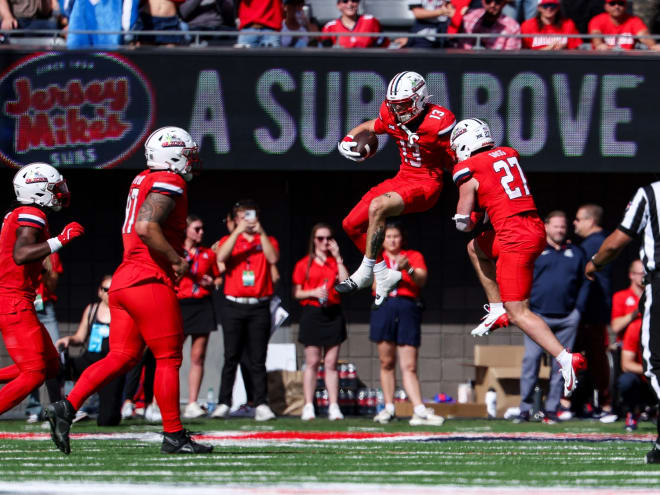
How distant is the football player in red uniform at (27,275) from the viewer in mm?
8641

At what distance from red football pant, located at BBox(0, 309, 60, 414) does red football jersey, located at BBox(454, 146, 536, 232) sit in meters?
3.14

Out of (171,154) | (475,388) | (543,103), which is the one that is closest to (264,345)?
(475,388)

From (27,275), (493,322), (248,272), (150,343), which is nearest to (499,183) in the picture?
(493,322)

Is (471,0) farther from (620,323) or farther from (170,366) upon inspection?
(170,366)

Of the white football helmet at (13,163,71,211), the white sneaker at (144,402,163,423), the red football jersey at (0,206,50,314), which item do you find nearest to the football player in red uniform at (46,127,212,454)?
the red football jersey at (0,206,50,314)

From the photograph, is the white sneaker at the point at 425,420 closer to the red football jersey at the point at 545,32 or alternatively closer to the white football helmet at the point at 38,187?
the white football helmet at the point at 38,187

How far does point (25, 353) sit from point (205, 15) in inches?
257

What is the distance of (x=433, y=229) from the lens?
50.8 ft

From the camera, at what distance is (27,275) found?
9055mm

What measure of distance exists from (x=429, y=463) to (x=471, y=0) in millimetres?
8257

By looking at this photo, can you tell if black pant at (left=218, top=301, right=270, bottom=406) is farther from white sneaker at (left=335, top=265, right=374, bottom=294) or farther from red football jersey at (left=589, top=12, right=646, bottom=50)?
red football jersey at (left=589, top=12, right=646, bottom=50)

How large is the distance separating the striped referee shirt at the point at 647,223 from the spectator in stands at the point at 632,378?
15.0 feet

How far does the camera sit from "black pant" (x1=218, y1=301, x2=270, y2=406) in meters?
12.8

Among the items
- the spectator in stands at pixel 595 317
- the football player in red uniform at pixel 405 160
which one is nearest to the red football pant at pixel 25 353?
the football player in red uniform at pixel 405 160
